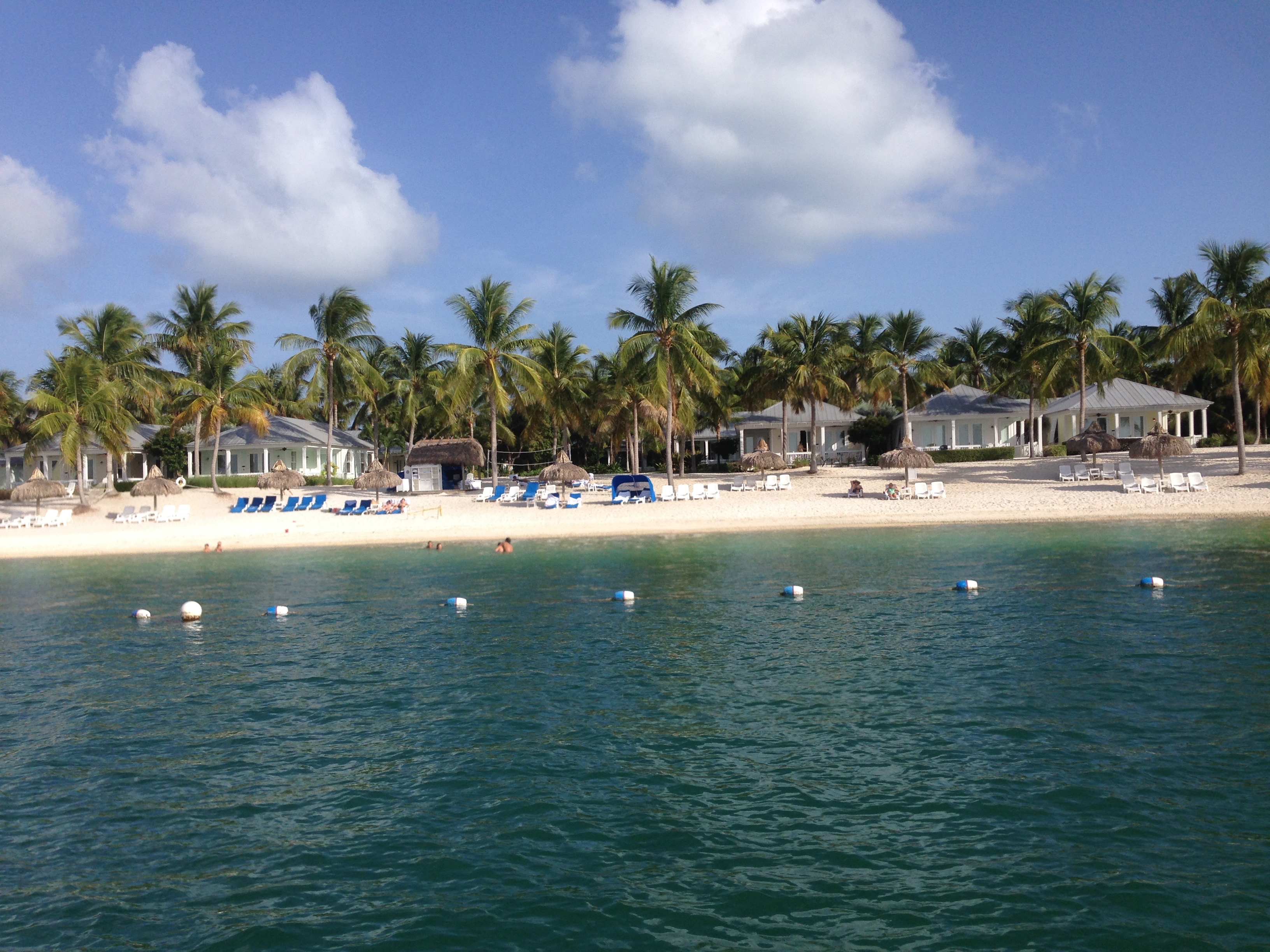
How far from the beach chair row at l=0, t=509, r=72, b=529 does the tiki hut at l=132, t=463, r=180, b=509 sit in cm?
276

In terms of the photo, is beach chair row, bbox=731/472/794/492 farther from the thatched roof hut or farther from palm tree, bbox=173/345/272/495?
palm tree, bbox=173/345/272/495

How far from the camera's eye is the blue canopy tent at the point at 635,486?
37.7 m

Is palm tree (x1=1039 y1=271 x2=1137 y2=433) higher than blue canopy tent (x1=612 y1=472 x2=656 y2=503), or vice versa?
A: palm tree (x1=1039 y1=271 x2=1137 y2=433)

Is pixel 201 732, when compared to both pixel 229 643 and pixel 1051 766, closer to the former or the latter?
pixel 229 643

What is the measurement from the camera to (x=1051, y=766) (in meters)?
8.29

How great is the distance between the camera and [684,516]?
33.8 meters

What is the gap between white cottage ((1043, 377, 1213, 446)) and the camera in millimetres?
48062

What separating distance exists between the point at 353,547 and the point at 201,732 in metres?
20.1

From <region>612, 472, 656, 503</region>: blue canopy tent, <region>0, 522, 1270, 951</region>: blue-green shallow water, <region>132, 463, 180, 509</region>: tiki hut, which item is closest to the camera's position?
<region>0, 522, 1270, 951</region>: blue-green shallow water

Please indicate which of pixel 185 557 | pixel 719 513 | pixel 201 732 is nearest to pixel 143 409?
pixel 185 557

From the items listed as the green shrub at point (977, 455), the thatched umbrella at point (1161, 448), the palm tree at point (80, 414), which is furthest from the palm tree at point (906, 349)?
the palm tree at point (80, 414)

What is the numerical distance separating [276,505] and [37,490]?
9317 millimetres

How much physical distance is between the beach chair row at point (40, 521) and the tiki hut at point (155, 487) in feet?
9.04

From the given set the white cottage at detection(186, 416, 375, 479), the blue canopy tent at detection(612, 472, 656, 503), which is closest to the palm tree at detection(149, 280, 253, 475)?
the white cottage at detection(186, 416, 375, 479)
